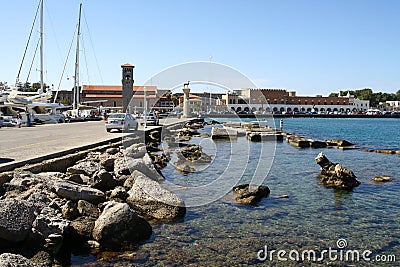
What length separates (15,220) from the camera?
715cm

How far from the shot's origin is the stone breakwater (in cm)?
716

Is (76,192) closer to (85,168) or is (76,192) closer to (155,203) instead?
(155,203)

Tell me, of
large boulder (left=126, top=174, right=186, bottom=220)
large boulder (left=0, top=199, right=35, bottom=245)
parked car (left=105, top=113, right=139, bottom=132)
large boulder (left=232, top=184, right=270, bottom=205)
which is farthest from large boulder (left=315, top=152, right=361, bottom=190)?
parked car (left=105, top=113, right=139, bottom=132)

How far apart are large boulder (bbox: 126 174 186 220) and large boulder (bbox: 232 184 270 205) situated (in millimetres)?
2267

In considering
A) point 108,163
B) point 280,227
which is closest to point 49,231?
point 280,227

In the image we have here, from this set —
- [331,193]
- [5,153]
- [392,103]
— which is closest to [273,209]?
[331,193]

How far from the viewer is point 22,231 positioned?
7176 mm

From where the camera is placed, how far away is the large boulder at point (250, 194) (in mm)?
A: 12016

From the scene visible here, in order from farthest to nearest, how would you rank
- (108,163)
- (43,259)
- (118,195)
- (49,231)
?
(108,163)
(118,195)
(49,231)
(43,259)

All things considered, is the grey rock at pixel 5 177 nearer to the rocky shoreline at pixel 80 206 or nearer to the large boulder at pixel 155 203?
the rocky shoreline at pixel 80 206

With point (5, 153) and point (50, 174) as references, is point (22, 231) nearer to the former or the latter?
point (50, 174)

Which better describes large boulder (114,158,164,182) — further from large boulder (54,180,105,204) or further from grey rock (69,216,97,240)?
grey rock (69,216,97,240)

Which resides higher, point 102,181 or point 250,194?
point 102,181

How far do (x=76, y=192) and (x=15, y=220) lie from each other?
8.37 ft
